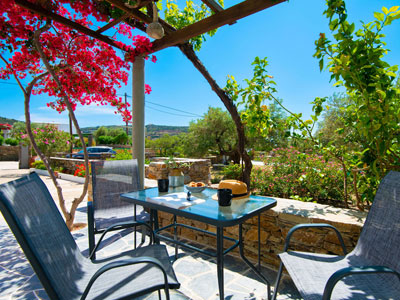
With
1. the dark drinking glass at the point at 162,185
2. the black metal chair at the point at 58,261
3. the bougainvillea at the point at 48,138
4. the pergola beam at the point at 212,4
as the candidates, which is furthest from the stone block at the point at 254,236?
the bougainvillea at the point at 48,138

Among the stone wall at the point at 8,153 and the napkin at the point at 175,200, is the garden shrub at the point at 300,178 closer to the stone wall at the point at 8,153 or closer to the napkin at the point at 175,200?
the napkin at the point at 175,200

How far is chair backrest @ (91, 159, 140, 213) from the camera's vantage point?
2320 mm

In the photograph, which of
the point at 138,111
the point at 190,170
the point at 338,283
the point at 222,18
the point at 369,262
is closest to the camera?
the point at 338,283

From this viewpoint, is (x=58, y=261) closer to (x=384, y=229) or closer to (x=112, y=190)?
(x=112, y=190)

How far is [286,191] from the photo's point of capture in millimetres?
3848

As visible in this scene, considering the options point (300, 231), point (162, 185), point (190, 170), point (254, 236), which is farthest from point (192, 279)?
point (190, 170)

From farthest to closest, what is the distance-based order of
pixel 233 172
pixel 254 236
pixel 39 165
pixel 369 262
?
pixel 39 165 → pixel 233 172 → pixel 254 236 → pixel 369 262

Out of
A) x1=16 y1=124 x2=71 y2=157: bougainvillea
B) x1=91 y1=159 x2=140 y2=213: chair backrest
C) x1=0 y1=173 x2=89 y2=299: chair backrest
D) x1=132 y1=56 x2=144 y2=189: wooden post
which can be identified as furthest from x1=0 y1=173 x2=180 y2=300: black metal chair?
x1=16 y1=124 x2=71 y2=157: bougainvillea

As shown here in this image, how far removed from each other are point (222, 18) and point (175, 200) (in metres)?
1.92

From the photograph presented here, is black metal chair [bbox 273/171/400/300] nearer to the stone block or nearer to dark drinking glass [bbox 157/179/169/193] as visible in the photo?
the stone block

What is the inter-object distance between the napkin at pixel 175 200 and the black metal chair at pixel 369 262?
72cm

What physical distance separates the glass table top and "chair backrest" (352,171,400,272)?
597 millimetres

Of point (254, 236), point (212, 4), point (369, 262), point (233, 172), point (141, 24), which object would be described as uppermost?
point (141, 24)

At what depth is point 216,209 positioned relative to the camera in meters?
1.53
